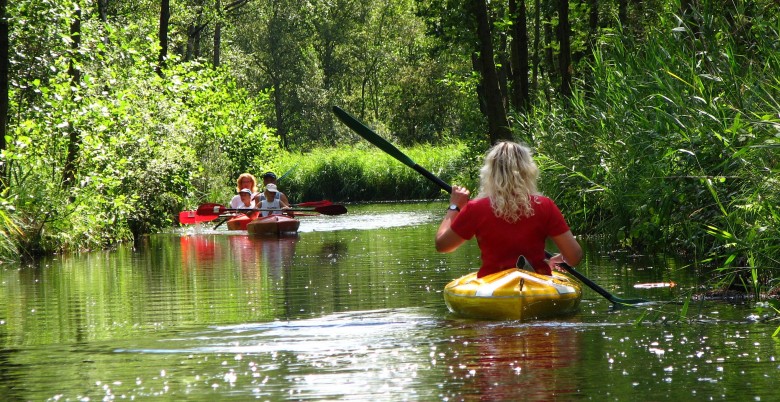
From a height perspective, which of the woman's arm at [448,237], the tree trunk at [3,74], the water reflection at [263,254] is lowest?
the water reflection at [263,254]

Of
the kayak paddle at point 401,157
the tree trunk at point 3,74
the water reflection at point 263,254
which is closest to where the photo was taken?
the kayak paddle at point 401,157

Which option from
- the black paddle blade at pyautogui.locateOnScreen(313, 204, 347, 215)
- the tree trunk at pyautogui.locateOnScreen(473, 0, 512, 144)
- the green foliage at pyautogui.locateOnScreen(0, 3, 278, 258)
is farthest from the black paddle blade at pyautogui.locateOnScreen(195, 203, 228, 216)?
the tree trunk at pyautogui.locateOnScreen(473, 0, 512, 144)

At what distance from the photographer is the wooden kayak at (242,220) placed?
26391 millimetres

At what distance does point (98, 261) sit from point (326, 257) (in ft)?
11.3

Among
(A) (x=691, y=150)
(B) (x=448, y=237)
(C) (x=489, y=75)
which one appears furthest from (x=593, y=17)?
(B) (x=448, y=237)

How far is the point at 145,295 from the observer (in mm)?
12984

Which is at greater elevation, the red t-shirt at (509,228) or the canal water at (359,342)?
the red t-shirt at (509,228)

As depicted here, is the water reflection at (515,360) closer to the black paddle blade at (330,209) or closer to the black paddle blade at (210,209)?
the black paddle blade at (330,209)

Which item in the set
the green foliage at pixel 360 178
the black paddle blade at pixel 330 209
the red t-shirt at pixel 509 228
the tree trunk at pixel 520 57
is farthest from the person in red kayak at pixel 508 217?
the green foliage at pixel 360 178

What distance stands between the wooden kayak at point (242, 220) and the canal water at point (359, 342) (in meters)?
10.8

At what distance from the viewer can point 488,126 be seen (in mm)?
31734

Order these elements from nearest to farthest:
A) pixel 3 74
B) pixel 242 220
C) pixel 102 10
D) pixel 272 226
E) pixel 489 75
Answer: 1. pixel 3 74
2. pixel 272 226
3. pixel 489 75
4. pixel 242 220
5. pixel 102 10

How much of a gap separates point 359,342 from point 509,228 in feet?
5.02

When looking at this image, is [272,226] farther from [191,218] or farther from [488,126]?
[488,126]
